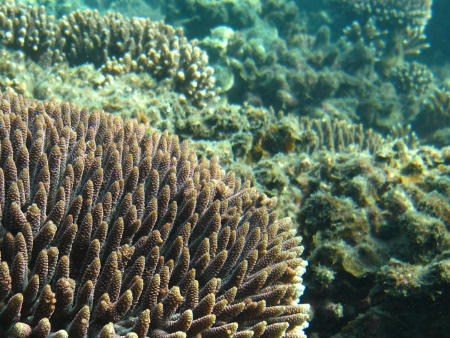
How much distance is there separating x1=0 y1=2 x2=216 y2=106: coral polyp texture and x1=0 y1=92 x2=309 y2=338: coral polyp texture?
3635mm

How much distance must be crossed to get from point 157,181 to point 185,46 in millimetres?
5359

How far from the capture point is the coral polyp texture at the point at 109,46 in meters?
6.50

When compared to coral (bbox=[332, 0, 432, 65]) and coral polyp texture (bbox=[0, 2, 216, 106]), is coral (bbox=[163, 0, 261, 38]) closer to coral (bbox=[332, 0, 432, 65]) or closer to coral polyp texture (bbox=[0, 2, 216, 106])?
coral polyp texture (bbox=[0, 2, 216, 106])

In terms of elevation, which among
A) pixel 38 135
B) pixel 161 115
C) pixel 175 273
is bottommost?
pixel 175 273

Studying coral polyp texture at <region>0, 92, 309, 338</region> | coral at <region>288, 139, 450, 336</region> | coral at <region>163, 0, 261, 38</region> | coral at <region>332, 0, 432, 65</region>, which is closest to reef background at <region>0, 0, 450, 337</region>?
coral at <region>288, 139, 450, 336</region>

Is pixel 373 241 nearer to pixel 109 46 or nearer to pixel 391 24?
pixel 109 46

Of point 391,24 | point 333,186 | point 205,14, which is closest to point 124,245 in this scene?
point 333,186

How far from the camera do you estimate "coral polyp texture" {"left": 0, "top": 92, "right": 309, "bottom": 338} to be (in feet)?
6.01

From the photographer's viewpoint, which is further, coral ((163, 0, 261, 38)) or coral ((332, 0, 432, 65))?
coral ((332, 0, 432, 65))

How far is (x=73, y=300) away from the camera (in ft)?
6.36

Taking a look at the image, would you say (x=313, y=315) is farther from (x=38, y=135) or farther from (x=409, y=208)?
(x=38, y=135)

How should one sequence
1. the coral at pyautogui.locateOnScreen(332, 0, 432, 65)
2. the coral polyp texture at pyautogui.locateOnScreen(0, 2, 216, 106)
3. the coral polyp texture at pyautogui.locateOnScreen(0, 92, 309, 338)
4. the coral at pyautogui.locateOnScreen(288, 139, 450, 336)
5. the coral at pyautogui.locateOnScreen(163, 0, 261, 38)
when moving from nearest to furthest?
1. the coral polyp texture at pyautogui.locateOnScreen(0, 92, 309, 338)
2. the coral at pyautogui.locateOnScreen(288, 139, 450, 336)
3. the coral polyp texture at pyautogui.locateOnScreen(0, 2, 216, 106)
4. the coral at pyautogui.locateOnScreen(163, 0, 261, 38)
5. the coral at pyautogui.locateOnScreen(332, 0, 432, 65)

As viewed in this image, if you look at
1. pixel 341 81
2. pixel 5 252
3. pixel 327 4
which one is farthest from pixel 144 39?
pixel 327 4

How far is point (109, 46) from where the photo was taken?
7023 millimetres
